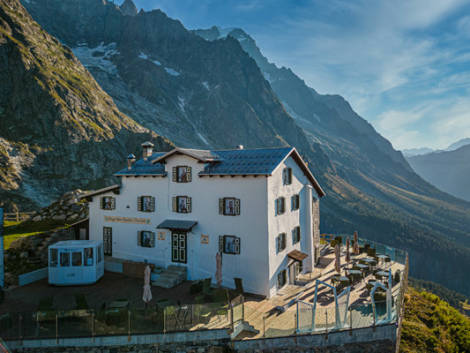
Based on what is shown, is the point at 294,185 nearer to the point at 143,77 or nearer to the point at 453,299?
the point at 453,299

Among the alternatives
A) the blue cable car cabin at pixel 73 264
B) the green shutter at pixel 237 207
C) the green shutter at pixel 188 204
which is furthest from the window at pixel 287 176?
the blue cable car cabin at pixel 73 264

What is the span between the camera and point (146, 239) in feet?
86.6

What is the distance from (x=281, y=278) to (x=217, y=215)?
6854mm

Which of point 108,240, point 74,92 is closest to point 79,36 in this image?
point 74,92

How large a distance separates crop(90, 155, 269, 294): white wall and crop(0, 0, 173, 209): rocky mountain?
44570 millimetres

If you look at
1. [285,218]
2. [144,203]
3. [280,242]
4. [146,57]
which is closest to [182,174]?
[144,203]

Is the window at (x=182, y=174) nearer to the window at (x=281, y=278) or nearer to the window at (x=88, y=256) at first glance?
the window at (x=88, y=256)

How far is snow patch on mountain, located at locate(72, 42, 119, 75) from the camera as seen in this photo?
170 meters

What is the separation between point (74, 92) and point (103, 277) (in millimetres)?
83243

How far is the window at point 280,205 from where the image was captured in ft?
75.4

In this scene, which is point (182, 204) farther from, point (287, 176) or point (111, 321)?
point (111, 321)

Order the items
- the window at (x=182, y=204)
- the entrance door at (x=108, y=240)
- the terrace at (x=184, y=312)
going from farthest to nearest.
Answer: the entrance door at (x=108, y=240) < the window at (x=182, y=204) < the terrace at (x=184, y=312)

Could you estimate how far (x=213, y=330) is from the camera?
52.0 feet

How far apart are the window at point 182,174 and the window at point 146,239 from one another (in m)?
5.36
